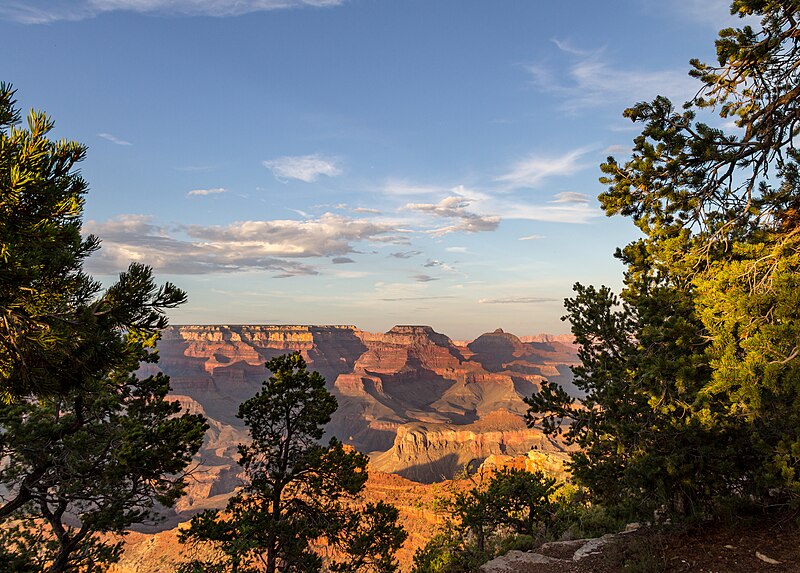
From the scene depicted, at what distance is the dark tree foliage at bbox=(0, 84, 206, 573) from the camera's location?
520 centimetres

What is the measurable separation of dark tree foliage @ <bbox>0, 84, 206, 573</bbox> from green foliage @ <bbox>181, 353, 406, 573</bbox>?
344 centimetres

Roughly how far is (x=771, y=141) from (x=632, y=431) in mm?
5970

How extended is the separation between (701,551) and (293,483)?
12119 mm

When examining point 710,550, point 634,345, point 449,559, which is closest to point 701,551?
point 710,550

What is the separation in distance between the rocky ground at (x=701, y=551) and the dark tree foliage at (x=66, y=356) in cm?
1039

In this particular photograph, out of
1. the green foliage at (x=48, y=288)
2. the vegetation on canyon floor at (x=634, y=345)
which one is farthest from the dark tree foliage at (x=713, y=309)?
the green foliage at (x=48, y=288)

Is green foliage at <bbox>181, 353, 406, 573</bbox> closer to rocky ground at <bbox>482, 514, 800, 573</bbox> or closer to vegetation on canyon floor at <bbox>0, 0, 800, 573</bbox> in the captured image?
vegetation on canyon floor at <bbox>0, 0, 800, 573</bbox>

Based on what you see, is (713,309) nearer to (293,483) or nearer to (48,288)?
(48,288)

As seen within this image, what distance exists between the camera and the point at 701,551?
8211 millimetres

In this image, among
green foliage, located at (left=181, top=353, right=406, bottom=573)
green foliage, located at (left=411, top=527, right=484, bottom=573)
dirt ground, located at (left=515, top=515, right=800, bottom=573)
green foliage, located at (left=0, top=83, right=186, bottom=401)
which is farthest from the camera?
green foliage, located at (left=181, top=353, right=406, bottom=573)

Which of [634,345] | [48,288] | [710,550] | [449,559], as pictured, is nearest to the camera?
[48,288]

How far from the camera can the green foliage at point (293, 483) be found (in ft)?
43.0

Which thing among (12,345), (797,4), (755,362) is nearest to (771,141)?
(797,4)

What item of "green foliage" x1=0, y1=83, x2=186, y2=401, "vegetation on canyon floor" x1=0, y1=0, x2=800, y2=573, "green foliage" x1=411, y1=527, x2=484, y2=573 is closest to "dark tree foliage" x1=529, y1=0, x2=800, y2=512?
"vegetation on canyon floor" x1=0, y1=0, x2=800, y2=573
